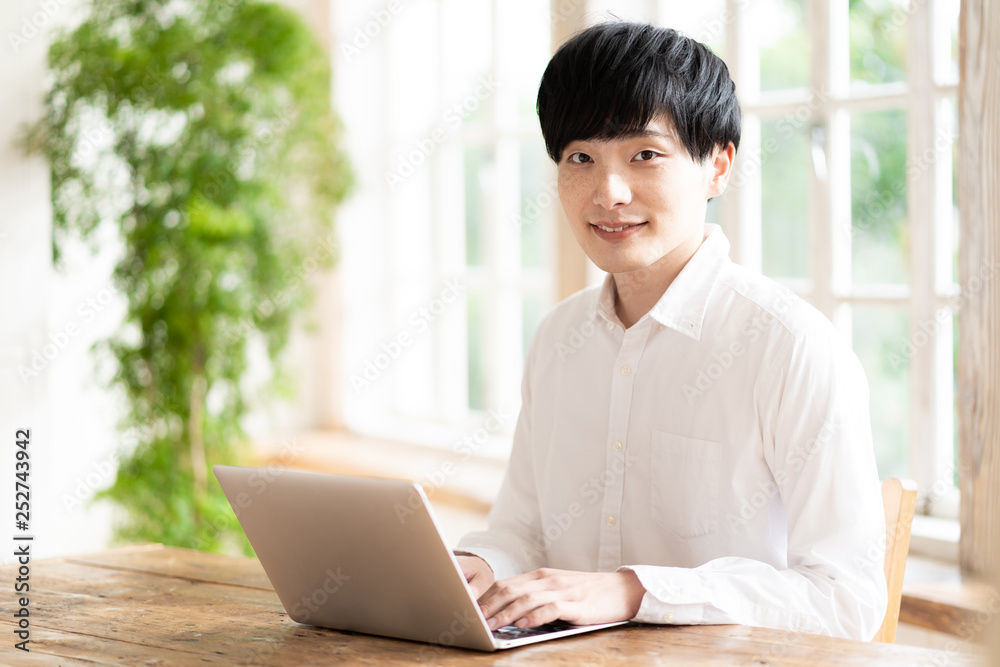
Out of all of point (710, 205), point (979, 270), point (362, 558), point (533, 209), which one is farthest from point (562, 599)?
point (533, 209)

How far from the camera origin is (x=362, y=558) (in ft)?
3.86

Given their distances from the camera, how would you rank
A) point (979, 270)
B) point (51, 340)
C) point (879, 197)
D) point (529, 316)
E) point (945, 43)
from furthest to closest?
point (529, 316)
point (51, 340)
point (879, 197)
point (945, 43)
point (979, 270)

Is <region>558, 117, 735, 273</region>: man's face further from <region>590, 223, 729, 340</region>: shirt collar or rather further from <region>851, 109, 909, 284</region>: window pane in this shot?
<region>851, 109, 909, 284</region>: window pane

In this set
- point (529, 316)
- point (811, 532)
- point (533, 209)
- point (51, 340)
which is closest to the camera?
point (811, 532)

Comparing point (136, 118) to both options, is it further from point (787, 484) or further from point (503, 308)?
point (787, 484)

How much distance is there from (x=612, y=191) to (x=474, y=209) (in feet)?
8.05

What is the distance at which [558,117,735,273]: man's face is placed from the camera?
4.91 feet

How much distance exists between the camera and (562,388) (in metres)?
1.71

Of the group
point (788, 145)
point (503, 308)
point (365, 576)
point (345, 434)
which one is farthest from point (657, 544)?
point (345, 434)

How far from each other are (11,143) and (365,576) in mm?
2279

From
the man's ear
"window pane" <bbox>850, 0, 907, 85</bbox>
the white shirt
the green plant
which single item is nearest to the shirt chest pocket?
the white shirt

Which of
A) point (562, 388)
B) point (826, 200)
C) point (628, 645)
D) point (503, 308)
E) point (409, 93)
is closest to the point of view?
point (628, 645)

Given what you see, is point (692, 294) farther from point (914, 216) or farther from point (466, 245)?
point (466, 245)

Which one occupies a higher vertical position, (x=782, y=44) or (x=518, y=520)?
(x=782, y=44)
